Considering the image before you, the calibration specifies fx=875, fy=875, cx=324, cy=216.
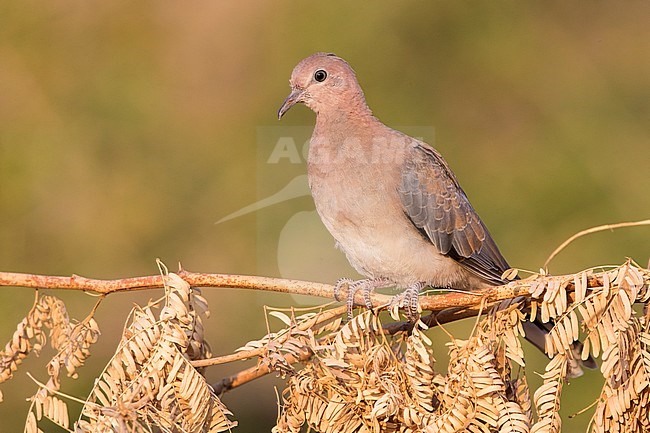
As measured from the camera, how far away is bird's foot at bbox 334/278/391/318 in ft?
8.56

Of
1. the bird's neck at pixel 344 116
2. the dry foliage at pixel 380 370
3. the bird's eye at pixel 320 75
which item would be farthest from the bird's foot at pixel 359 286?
the bird's eye at pixel 320 75

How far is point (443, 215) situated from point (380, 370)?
1312 mm

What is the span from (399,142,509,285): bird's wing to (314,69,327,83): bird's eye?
1.56 feet

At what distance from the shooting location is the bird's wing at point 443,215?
3.42 metres

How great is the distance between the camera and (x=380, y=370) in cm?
227

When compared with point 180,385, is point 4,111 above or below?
above

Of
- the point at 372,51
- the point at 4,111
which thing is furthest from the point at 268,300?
the point at 4,111

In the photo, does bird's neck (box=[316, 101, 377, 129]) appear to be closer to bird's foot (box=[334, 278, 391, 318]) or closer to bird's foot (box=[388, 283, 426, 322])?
bird's foot (box=[334, 278, 391, 318])

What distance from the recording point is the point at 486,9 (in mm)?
6180

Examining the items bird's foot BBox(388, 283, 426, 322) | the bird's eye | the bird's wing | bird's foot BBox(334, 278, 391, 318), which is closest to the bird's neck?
the bird's eye

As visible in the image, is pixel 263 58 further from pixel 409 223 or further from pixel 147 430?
pixel 147 430

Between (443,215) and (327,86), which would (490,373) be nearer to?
(443,215)

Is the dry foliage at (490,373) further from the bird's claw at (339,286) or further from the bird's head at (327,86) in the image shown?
the bird's head at (327,86)

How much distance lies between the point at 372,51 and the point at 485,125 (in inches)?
37.6
